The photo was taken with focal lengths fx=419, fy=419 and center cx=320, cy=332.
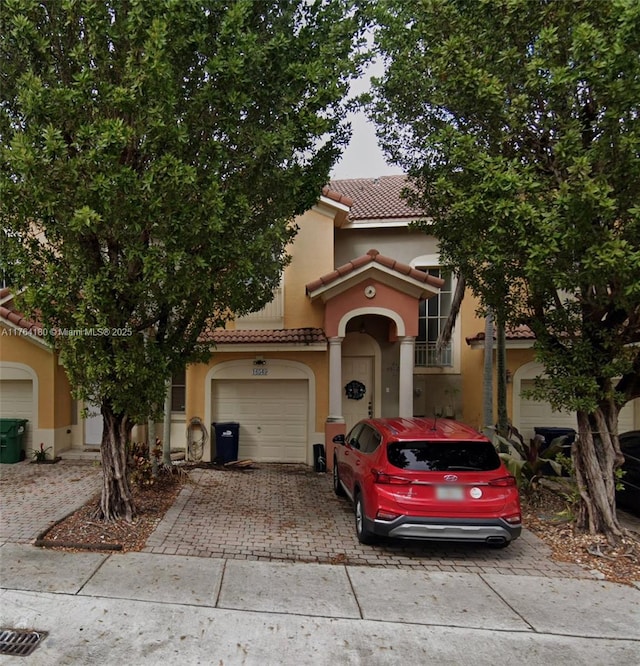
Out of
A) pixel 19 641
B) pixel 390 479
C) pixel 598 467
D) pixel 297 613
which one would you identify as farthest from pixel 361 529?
pixel 19 641

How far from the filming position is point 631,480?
21.3 feet

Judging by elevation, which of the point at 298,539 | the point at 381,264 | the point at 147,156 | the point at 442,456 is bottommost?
the point at 298,539

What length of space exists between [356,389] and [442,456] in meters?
5.65

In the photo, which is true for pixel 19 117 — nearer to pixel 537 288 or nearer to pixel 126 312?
pixel 126 312

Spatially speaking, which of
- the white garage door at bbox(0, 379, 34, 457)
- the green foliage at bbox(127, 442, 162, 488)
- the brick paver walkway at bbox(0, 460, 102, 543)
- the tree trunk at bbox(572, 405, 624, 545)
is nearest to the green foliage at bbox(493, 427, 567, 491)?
the tree trunk at bbox(572, 405, 624, 545)

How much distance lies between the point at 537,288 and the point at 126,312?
5147 mm

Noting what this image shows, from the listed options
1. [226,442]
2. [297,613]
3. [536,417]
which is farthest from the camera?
[536,417]

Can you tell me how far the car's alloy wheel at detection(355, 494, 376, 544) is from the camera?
5219 millimetres

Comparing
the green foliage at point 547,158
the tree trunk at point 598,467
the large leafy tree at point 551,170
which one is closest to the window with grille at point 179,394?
the large leafy tree at point 551,170

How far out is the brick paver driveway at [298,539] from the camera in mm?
4965

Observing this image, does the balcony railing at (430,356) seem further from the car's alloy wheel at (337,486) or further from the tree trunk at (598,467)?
the tree trunk at (598,467)

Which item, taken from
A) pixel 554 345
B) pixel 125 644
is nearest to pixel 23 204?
pixel 125 644

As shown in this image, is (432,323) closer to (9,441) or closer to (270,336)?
(270,336)

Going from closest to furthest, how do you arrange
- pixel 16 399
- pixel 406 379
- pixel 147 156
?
pixel 147 156, pixel 406 379, pixel 16 399
